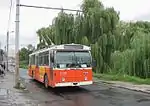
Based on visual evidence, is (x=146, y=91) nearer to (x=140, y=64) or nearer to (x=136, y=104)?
(x=136, y=104)

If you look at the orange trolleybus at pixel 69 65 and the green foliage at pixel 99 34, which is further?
the green foliage at pixel 99 34

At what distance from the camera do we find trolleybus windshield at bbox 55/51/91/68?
2016cm

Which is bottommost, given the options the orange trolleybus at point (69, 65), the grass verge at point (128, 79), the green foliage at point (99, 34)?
the grass verge at point (128, 79)

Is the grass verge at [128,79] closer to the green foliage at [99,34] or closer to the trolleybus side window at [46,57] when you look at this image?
the green foliage at [99,34]

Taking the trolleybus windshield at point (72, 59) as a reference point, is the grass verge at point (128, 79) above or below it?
below

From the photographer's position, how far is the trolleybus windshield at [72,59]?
20156mm

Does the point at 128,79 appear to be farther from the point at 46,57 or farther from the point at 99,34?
the point at 99,34

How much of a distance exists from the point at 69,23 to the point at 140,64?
1364 centimetres

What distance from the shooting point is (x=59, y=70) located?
20.0m

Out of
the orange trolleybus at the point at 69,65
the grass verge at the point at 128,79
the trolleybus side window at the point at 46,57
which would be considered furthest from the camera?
the grass verge at the point at 128,79

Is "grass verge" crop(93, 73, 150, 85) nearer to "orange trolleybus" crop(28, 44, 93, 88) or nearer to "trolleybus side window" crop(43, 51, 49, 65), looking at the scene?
"orange trolleybus" crop(28, 44, 93, 88)

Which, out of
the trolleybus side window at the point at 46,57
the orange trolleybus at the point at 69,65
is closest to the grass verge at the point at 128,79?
the orange trolleybus at the point at 69,65

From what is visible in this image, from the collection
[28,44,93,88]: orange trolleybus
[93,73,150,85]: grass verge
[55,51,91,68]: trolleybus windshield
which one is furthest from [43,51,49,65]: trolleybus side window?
[93,73,150,85]: grass verge

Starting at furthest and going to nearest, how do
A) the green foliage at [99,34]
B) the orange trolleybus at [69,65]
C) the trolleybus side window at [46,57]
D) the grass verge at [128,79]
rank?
the green foliage at [99,34]
the grass verge at [128,79]
the trolleybus side window at [46,57]
the orange trolleybus at [69,65]
